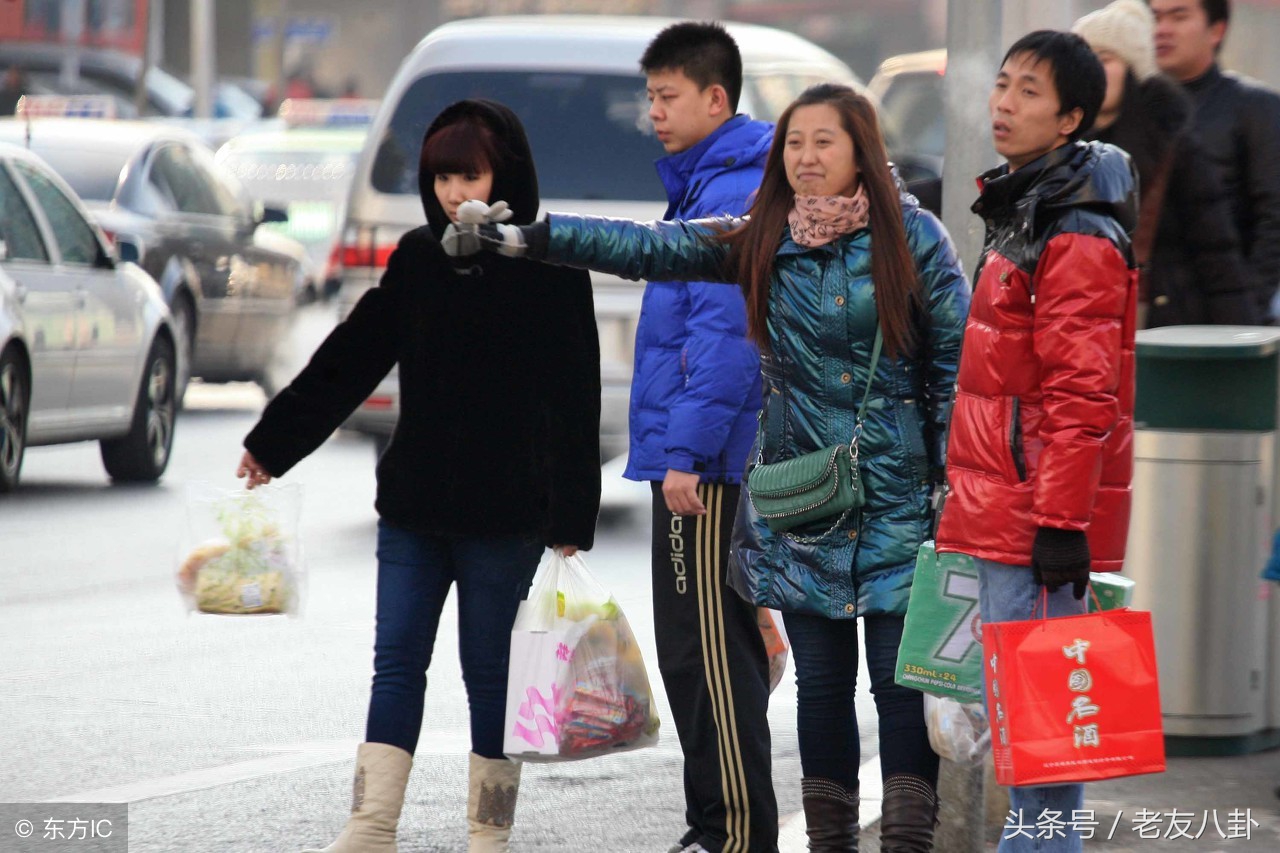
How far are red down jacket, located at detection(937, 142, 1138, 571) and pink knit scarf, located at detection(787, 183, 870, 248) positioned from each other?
27 centimetres

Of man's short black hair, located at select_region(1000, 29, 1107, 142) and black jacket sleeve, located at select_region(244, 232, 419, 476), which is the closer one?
man's short black hair, located at select_region(1000, 29, 1107, 142)

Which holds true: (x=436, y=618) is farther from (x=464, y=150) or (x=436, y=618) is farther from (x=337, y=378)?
(x=464, y=150)

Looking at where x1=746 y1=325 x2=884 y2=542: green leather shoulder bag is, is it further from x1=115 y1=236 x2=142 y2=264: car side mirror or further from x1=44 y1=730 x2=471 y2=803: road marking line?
x1=115 y1=236 x2=142 y2=264: car side mirror

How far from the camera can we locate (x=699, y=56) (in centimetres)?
483

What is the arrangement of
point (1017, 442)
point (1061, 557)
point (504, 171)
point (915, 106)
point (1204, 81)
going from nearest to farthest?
point (1061, 557)
point (1017, 442)
point (504, 171)
point (1204, 81)
point (915, 106)

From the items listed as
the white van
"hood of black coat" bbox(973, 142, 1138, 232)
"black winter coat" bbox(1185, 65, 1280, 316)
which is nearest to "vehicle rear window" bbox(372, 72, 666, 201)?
the white van

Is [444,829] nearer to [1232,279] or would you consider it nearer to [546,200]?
[1232,279]

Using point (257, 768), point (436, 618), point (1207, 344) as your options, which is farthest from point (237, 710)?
point (1207, 344)

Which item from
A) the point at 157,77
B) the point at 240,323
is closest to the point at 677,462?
the point at 240,323

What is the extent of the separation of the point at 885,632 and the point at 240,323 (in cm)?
1148

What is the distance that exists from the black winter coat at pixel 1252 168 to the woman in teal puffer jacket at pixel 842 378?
2448 mm

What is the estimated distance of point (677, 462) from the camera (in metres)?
4.67

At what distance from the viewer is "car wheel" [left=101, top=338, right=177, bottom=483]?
12133mm

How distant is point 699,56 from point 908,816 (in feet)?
5.56
